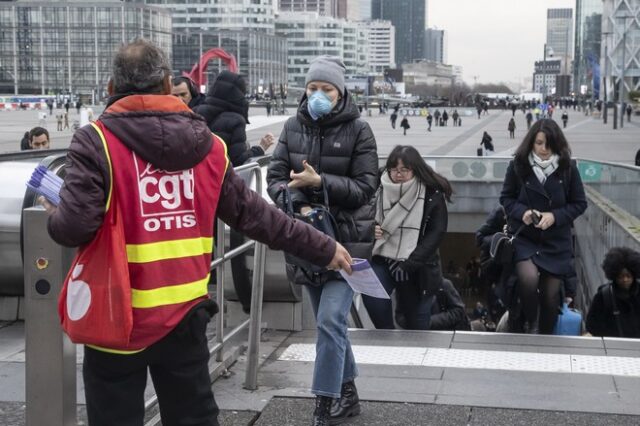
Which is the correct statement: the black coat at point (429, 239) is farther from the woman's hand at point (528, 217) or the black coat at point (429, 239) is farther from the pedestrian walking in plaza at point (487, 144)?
the pedestrian walking in plaza at point (487, 144)

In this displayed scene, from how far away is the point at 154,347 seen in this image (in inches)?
124

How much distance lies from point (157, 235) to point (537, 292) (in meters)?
4.42

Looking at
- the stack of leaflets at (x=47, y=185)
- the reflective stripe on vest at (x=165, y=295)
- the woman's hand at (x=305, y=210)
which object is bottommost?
the reflective stripe on vest at (x=165, y=295)

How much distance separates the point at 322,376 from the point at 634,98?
94.0m

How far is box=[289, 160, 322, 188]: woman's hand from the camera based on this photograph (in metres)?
4.50

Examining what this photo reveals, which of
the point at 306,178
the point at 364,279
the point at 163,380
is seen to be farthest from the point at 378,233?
the point at 163,380

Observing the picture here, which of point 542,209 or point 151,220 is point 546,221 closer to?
point 542,209

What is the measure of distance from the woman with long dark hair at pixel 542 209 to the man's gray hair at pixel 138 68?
4.13 metres

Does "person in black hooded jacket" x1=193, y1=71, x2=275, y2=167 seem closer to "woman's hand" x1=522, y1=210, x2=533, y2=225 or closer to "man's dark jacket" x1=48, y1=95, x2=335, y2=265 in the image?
"woman's hand" x1=522, y1=210, x2=533, y2=225

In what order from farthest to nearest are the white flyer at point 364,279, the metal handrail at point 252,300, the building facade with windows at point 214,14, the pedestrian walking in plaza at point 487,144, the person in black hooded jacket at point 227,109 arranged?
the building facade with windows at point 214,14 < the pedestrian walking in plaza at point 487,144 < the person in black hooded jacket at point 227,109 < the metal handrail at point 252,300 < the white flyer at point 364,279

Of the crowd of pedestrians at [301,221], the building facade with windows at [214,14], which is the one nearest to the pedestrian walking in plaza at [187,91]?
the crowd of pedestrians at [301,221]

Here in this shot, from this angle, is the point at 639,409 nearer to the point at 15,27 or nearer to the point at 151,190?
the point at 151,190

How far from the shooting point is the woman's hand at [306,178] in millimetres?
4504

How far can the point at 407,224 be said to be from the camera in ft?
21.9
